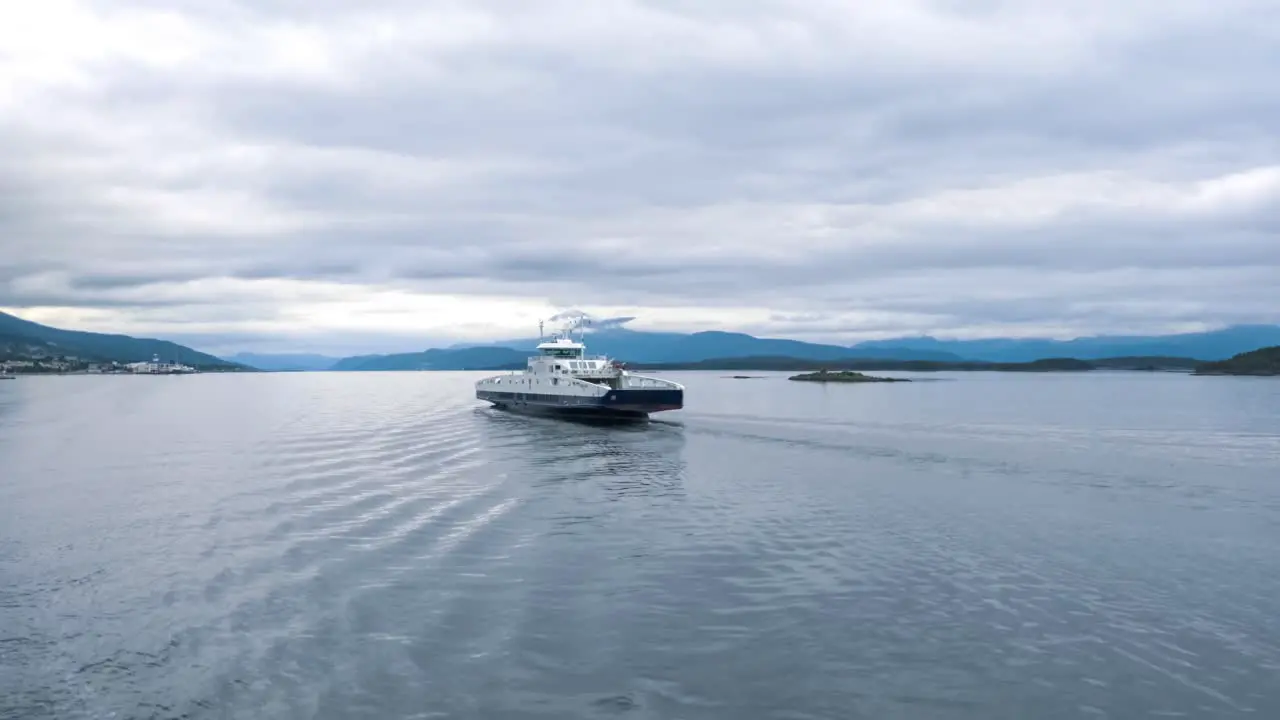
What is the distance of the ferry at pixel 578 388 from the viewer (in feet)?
239

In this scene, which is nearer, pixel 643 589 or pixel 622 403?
pixel 643 589

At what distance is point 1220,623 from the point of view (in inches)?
716

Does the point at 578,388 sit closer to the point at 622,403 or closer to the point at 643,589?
the point at 622,403

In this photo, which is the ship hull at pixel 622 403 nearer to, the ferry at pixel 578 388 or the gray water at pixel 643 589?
the ferry at pixel 578 388

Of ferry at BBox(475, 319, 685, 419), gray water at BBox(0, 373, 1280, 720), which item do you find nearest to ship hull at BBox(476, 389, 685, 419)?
ferry at BBox(475, 319, 685, 419)

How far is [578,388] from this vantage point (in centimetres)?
7644

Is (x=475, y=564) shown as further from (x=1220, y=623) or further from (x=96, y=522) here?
(x=1220, y=623)

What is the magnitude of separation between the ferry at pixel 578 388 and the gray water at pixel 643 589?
1044 inches

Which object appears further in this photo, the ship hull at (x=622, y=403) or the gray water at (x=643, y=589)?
the ship hull at (x=622, y=403)

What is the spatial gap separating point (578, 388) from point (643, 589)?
5599 cm

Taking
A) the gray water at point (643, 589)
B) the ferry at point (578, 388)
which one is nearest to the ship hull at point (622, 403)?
the ferry at point (578, 388)

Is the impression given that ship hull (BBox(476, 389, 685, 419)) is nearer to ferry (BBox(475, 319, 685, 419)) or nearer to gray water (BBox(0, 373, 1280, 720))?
ferry (BBox(475, 319, 685, 419))

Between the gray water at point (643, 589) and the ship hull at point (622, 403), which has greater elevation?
the ship hull at point (622, 403)

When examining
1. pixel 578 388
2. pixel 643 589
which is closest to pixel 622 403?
pixel 578 388
